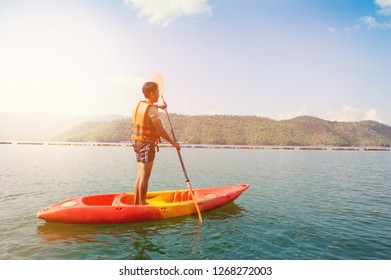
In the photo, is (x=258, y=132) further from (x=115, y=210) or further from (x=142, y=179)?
(x=115, y=210)

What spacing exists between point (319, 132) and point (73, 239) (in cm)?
17721

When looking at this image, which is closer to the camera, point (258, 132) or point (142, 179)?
point (142, 179)

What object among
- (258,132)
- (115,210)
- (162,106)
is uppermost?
(258,132)

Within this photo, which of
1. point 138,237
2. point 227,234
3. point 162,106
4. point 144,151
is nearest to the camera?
point 138,237

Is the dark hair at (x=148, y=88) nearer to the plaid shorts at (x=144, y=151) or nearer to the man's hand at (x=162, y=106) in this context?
the man's hand at (x=162, y=106)

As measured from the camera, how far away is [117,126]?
167750 millimetres

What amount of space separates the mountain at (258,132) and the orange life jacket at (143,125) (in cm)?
13790

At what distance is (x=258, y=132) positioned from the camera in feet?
521

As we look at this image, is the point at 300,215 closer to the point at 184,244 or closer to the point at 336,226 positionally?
the point at 336,226

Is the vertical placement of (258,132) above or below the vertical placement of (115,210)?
above

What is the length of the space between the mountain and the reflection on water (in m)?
138

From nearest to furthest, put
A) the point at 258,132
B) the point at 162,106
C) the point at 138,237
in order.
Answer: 1. the point at 138,237
2. the point at 162,106
3. the point at 258,132

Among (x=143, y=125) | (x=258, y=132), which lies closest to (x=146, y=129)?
(x=143, y=125)

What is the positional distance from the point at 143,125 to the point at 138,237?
3.18 m
